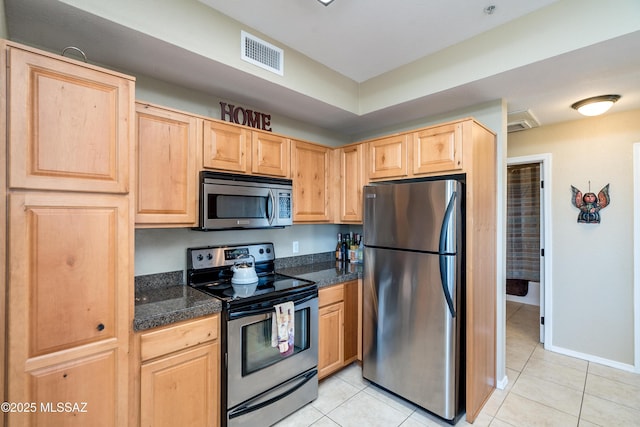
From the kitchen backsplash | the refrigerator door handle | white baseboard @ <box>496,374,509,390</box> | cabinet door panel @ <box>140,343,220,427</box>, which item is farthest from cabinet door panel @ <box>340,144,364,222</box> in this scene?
white baseboard @ <box>496,374,509,390</box>

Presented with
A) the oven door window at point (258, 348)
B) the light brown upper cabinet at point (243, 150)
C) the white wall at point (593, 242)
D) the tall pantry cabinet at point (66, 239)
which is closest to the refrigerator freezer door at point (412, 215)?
the light brown upper cabinet at point (243, 150)

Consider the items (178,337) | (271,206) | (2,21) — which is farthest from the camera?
(271,206)

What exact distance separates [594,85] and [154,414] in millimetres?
3756

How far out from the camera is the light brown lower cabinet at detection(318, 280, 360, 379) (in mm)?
2496

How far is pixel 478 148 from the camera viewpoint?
2180 mm

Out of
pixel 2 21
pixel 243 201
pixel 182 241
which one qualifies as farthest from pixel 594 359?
pixel 2 21

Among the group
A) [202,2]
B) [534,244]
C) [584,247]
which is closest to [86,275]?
[202,2]

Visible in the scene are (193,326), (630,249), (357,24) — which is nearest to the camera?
(193,326)

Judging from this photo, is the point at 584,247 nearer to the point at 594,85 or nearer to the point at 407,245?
the point at 594,85

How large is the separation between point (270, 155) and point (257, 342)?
147 centimetres

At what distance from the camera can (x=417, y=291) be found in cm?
217

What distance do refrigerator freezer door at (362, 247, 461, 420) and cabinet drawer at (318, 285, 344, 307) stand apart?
0.23 meters

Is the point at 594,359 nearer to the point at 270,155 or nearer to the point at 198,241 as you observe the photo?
the point at 270,155

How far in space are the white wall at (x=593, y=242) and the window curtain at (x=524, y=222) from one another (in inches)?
67.0
